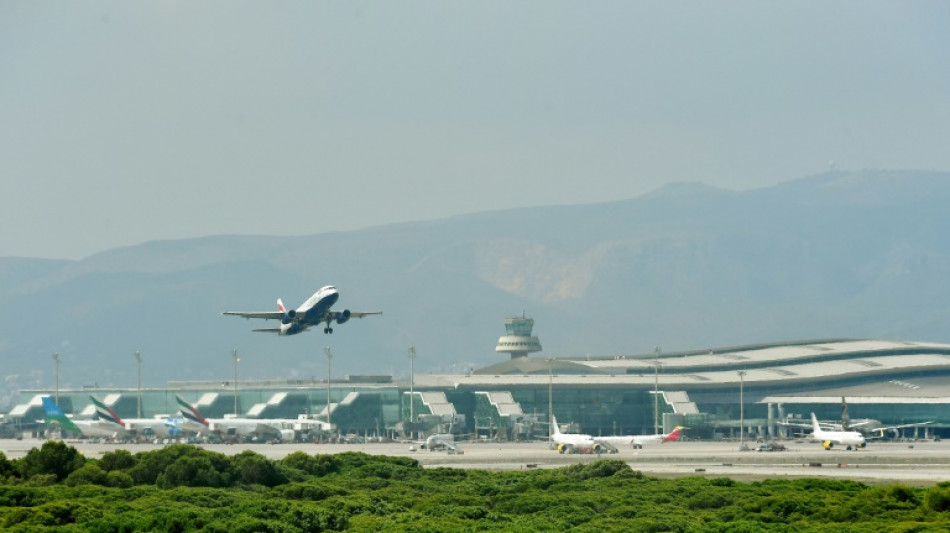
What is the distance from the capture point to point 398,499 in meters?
95.9

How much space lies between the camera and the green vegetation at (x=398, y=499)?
7875 cm

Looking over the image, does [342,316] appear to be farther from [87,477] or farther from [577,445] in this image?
[577,445]

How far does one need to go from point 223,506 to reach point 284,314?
45008 millimetres

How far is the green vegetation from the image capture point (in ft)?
Result: 258

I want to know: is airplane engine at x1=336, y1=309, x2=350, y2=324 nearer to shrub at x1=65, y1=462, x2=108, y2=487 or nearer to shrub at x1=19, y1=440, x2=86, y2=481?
shrub at x1=19, y1=440, x2=86, y2=481

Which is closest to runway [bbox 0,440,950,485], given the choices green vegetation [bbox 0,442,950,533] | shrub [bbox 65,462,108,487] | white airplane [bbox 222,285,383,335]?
green vegetation [bbox 0,442,950,533]

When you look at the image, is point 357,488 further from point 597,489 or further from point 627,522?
point 627,522

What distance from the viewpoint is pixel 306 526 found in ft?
261

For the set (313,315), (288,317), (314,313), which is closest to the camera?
(288,317)

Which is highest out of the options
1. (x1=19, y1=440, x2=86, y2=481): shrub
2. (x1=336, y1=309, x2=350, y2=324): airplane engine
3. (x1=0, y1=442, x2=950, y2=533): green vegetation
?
(x1=336, y1=309, x2=350, y2=324): airplane engine

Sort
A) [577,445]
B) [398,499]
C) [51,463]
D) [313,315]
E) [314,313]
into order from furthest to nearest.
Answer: [577,445] → [313,315] → [314,313] → [51,463] → [398,499]

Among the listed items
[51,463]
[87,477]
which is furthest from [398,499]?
[51,463]

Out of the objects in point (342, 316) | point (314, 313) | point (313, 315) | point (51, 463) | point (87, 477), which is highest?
point (314, 313)

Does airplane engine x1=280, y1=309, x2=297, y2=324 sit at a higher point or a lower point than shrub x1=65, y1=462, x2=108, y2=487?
higher
